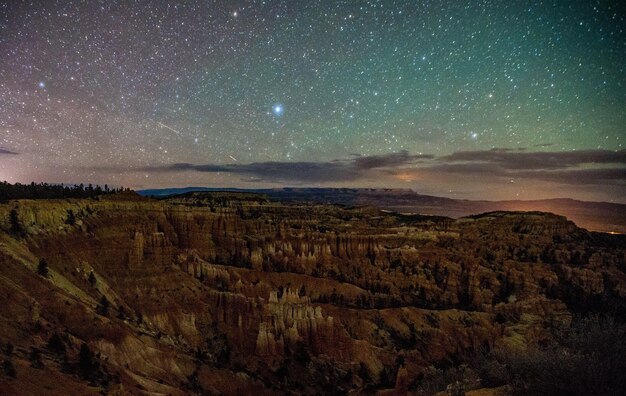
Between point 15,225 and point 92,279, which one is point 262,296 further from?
point 15,225

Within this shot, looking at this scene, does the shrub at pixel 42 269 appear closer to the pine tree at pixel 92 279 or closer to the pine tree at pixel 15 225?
the pine tree at pixel 15 225

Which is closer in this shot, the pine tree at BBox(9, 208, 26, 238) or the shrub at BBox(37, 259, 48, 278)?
the shrub at BBox(37, 259, 48, 278)

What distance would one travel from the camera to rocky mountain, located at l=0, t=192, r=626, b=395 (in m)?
26.1

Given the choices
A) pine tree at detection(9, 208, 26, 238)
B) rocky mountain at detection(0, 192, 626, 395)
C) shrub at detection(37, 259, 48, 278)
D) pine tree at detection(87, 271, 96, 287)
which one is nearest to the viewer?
rocky mountain at detection(0, 192, 626, 395)

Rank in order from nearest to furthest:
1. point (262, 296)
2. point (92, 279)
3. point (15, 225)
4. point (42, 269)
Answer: point (42, 269)
point (15, 225)
point (92, 279)
point (262, 296)

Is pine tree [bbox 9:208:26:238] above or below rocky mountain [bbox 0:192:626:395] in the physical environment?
above

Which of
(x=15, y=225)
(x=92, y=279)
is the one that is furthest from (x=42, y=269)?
(x=15, y=225)

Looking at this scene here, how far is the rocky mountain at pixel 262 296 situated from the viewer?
85.6 ft

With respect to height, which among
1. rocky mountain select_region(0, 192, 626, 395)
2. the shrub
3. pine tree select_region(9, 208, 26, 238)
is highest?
pine tree select_region(9, 208, 26, 238)

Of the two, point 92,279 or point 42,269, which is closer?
point 42,269

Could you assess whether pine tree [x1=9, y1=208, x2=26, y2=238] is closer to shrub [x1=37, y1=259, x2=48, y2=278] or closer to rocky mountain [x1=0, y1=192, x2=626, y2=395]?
rocky mountain [x1=0, y1=192, x2=626, y2=395]

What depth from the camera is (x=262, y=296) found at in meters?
50.5

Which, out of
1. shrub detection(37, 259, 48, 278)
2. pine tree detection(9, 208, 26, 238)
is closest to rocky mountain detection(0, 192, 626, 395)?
pine tree detection(9, 208, 26, 238)

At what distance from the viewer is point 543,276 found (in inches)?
2672
